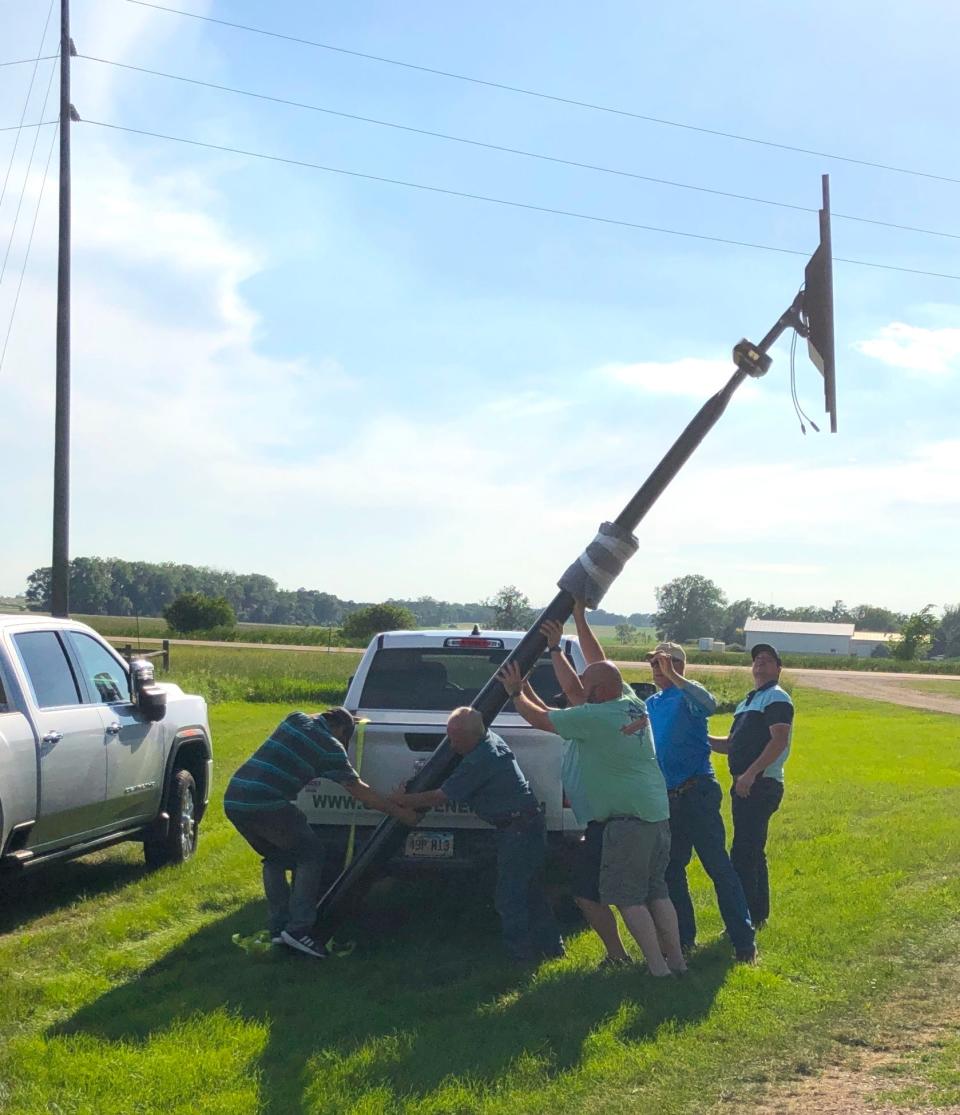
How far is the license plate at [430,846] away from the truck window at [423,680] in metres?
1.25

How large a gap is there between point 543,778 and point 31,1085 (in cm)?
315

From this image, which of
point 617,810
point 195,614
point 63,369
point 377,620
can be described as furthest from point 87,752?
point 195,614

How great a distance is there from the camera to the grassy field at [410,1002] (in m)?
4.75

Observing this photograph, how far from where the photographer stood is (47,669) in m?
7.80

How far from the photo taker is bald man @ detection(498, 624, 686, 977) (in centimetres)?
616

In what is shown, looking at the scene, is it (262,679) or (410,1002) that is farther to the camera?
(262,679)

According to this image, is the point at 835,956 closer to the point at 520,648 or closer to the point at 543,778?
the point at 543,778

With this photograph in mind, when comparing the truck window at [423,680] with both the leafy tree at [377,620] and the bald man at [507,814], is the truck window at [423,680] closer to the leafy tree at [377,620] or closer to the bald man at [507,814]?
the bald man at [507,814]

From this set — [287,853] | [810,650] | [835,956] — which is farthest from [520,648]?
[810,650]

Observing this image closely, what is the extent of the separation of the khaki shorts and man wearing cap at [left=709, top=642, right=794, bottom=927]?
1170mm

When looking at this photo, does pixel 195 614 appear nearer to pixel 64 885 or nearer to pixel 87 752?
pixel 64 885

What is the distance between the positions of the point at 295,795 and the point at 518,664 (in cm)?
141

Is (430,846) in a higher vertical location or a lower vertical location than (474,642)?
lower

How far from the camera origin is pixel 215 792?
46.1 feet
